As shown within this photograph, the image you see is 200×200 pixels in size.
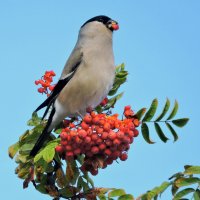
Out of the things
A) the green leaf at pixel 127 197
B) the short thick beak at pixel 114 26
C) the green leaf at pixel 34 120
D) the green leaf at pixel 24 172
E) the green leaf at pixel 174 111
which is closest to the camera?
the green leaf at pixel 127 197

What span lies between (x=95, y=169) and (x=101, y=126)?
1.18 ft

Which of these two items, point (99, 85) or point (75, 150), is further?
point (99, 85)

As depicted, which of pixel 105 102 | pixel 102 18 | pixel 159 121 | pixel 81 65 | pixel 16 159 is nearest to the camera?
pixel 159 121

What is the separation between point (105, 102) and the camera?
15.2 feet

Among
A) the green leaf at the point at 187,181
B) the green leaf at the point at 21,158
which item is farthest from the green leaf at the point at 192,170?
the green leaf at the point at 21,158

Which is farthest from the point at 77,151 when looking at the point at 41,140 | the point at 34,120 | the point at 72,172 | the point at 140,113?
the point at 34,120

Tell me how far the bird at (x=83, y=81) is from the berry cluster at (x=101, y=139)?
0.80 m

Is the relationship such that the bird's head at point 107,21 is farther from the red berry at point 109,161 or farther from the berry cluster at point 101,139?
the red berry at point 109,161

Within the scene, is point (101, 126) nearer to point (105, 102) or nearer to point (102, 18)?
point (105, 102)

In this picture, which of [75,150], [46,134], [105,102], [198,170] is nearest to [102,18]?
[105,102]

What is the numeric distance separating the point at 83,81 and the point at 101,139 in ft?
4.42

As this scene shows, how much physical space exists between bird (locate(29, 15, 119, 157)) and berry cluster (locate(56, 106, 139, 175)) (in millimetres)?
804

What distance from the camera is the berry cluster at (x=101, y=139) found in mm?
3703

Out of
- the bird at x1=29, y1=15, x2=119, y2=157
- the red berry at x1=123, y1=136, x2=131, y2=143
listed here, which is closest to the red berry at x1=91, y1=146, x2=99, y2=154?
the red berry at x1=123, y1=136, x2=131, y2=143
